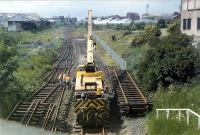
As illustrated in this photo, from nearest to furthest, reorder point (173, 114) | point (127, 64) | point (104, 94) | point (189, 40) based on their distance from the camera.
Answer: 1. point (173, 114)
2. point (104, 94)
3. point (189, 40)
4. point (127, 64)

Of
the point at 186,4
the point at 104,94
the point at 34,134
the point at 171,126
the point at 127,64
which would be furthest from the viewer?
the point at 186,4

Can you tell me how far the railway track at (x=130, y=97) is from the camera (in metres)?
22.0

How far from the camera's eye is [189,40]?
96.0 ft

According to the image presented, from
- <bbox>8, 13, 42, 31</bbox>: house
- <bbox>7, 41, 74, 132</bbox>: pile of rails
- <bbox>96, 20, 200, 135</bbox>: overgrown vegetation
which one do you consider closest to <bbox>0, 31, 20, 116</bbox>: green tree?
<bbox>7, 41, 74, 132</bbox>: pile of rails

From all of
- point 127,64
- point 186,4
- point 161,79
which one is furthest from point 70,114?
point 186,4

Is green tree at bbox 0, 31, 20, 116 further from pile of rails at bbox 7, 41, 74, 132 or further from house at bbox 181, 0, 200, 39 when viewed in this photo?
house at bbox 181, 0, 200, 39

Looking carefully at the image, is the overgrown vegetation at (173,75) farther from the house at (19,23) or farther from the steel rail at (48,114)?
the house at (19,23)

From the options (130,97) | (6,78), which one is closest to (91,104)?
(130,97)

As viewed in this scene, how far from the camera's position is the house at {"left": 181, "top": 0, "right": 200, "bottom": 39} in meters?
40.6

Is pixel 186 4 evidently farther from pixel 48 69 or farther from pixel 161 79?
pixel 161 79

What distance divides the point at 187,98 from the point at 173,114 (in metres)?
2.80

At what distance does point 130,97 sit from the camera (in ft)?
79.7

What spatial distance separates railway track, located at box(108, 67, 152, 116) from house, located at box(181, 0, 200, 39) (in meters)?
11.8

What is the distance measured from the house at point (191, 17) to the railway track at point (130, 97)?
11.8 m
